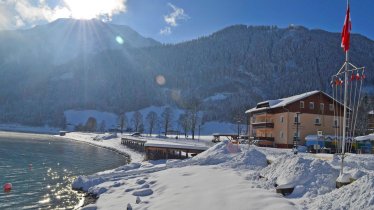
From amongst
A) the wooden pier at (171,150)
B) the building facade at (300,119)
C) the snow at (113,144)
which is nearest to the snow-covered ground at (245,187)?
the wooden pier at (171,150)

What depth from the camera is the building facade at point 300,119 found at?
205 feet

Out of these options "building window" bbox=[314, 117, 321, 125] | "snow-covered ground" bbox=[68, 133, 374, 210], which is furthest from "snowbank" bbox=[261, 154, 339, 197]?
"building window" bbox=[314, 117, 321, 125]

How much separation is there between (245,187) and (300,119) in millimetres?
46945

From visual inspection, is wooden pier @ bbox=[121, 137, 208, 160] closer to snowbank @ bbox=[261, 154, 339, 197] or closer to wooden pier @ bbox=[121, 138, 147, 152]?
wooden pier @ bbox=[121, 138, 147, 152]

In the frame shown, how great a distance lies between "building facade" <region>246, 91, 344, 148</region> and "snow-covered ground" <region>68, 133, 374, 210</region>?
1333 inches

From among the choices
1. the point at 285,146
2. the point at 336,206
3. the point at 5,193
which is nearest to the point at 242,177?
the point at 336,206

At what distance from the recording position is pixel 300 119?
62969mm

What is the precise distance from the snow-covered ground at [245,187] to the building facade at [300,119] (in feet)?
111

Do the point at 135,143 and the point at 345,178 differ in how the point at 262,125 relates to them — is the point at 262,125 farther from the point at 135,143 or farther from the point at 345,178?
the point at 345,178

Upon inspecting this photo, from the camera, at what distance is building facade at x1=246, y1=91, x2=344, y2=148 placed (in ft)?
205

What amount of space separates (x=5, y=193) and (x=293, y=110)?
4808 centimetres

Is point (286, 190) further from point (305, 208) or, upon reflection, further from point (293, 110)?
point (293, 110)

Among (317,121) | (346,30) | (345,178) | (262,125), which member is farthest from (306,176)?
(262,125)

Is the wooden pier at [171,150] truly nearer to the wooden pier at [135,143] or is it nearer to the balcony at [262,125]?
the wooden pier at [135,143]
